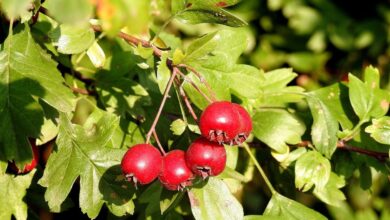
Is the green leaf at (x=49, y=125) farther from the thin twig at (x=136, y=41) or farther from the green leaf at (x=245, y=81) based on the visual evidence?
the green leaf at (x=245, y=81)

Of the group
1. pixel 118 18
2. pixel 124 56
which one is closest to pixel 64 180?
pixel 124 56

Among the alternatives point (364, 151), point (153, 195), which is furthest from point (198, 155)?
point (364, 151)

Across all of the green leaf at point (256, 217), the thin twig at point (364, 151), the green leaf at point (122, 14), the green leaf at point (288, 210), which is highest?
the green leaf at point (122, 14)

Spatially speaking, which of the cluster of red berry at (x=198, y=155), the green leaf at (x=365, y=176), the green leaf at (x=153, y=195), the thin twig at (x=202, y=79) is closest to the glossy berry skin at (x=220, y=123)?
the cluster of red berry at (x=198, y=155)

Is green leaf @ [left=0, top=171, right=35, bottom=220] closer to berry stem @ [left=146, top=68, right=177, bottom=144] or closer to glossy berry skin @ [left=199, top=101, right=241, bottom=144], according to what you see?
berry stem @ [left=146, top=68, right=177, bottom=144]

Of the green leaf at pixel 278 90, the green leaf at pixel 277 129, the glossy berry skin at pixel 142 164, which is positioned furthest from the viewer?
the green leaf at pixel 278 90

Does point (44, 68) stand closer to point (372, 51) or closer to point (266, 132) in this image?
point (266, 132)
